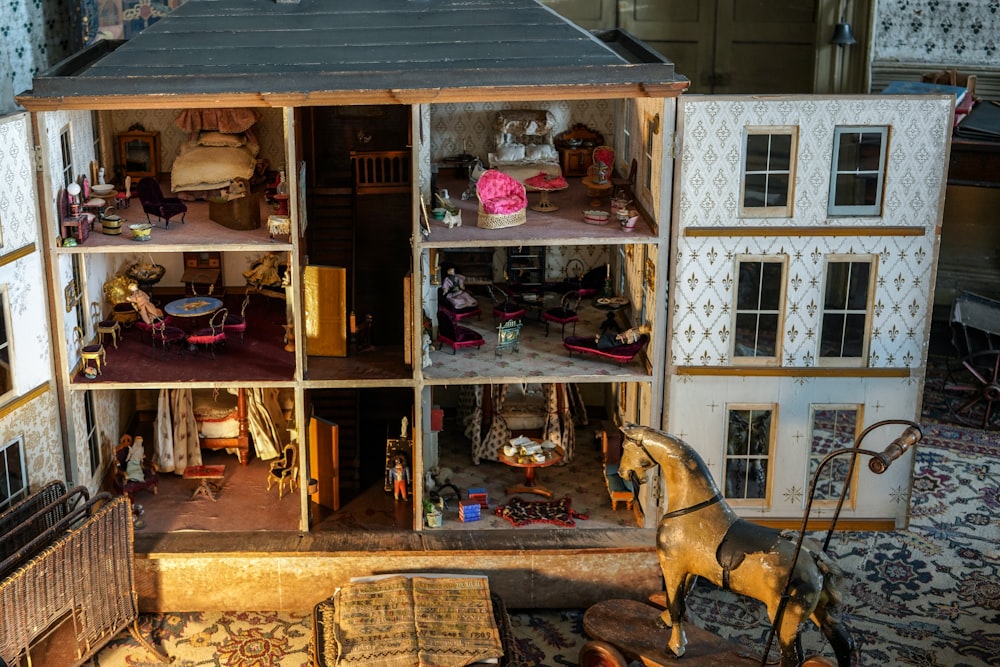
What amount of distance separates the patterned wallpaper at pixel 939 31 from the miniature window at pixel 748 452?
7672 mm

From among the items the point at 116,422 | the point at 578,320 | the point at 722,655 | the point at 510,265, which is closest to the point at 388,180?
the point at 510,265

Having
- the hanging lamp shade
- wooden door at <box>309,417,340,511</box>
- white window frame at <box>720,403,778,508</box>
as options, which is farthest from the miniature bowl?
the hanging lamp shade

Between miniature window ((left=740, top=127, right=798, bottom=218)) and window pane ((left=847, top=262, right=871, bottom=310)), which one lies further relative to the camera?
window pane ((left=847, top=262, right=871, bottom=310))

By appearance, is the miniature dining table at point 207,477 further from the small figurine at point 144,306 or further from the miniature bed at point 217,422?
the small figurine at point 144,306

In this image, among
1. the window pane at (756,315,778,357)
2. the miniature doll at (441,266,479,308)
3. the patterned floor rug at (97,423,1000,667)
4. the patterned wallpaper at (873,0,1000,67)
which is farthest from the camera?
the patterned wallpaper at (873,0,1000,67)

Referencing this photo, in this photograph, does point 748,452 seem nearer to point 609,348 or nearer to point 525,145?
point 609,348

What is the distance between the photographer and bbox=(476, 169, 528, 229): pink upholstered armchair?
1243 centimetres

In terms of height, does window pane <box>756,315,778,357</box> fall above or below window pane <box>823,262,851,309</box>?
below

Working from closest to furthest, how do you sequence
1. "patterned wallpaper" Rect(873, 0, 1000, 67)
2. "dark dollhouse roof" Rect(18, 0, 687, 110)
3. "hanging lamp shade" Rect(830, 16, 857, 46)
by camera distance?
"dark dollhouse roof" Rect(18, 0, 687, 110), "hanging lamp shade" Rect(830, 16, 857, 46), "patterned wallpaper" Rect(873, 0, 1000, 67)

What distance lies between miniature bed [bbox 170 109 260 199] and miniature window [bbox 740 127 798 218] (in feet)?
17.2

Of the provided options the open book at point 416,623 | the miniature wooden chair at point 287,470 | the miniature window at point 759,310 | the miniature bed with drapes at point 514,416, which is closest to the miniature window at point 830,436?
the miniature window at point 759,310

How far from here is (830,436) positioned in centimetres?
1300

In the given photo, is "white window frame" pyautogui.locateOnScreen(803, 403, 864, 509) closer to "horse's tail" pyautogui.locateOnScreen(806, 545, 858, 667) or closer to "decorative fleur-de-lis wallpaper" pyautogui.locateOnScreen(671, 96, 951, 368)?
"decorative fleur-de-lis wallpaper" pyautogui.locateOnScreen(671, 96, 951, 368)

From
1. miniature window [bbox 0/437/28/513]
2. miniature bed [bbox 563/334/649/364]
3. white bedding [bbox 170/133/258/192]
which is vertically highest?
white bedding [bbox 170/133/258/192]
